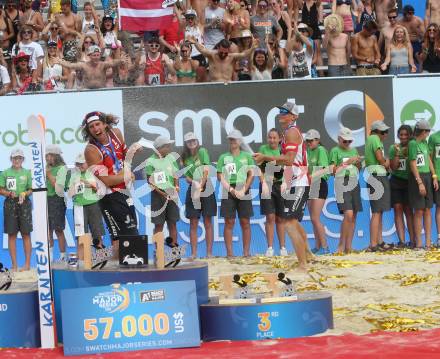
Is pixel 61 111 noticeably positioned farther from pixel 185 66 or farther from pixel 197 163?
pixel 197 163

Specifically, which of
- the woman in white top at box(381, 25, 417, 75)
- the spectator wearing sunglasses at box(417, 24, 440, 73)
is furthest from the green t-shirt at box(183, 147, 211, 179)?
the spectator wearing sunglasses at box(417, 24, 440, 73)

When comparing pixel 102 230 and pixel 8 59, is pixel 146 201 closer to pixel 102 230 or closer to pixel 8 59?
pixel 102 230

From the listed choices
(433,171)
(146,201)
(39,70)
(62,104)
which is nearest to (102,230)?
(146,201)

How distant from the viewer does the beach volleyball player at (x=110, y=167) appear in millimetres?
10219

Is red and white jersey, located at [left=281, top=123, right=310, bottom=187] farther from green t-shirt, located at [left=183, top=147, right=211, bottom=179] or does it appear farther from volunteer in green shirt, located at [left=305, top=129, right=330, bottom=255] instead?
green t-shirt, located at [left=183, top=147, right=211, bottom=179]

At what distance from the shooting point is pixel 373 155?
14867mm

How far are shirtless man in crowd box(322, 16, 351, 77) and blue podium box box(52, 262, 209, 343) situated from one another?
809 cm

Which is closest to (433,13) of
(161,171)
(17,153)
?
(161,171)

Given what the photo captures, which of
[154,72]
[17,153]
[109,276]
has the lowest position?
[109,276]

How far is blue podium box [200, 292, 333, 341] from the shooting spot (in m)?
8.95

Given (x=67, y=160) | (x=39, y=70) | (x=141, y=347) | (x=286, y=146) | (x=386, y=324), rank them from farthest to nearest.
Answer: (x=39, y=70) → (x=67, y=160) → (x=286, y=146) → (x=386, y=324) → (x=141, y=347)

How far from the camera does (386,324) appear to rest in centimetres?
941

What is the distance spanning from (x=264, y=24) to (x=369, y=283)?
23.1 ft

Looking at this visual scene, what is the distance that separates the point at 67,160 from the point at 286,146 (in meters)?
4.67
